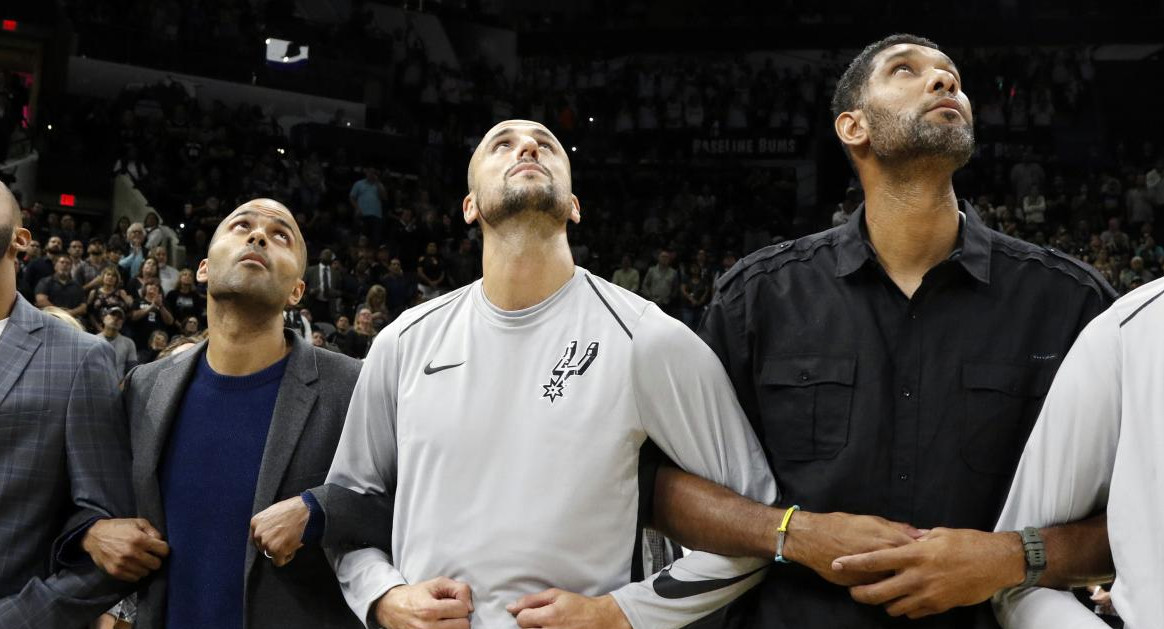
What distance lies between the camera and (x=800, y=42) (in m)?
24.5

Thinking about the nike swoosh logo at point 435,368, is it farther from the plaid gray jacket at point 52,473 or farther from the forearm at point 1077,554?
the forearm at point 1077,554

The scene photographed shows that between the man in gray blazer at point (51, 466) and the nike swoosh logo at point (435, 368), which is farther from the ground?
the nike swoosh logo at point (435, 368)

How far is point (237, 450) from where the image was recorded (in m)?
3.30

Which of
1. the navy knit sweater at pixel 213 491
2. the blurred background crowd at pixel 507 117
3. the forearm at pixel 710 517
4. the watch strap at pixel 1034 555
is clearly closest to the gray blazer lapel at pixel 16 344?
the navy knit sweater at pixel 213 491

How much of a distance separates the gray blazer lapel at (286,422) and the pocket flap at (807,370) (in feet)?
4.46

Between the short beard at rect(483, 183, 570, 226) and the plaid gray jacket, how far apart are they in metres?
1.32

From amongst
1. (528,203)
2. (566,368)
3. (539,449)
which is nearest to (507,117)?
(528,203)

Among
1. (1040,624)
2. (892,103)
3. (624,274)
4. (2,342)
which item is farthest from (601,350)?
(624,274)

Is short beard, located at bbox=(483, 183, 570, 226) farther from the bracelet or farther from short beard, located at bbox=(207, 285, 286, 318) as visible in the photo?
the bracelet

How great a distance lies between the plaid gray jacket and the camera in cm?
313

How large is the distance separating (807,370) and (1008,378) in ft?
1.51

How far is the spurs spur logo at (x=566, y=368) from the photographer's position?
9.31 feet

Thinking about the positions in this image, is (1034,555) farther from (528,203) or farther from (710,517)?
(528,203)

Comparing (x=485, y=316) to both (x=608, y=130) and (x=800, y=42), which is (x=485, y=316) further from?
(x=800, y=42)
